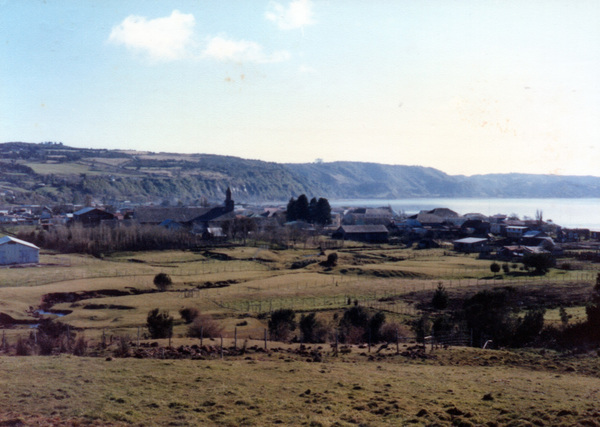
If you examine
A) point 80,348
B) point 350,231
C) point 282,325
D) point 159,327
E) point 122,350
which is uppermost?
point 350,231

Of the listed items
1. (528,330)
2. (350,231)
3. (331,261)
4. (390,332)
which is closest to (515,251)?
(331,261)

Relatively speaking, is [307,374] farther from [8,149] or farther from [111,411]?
[8,149]

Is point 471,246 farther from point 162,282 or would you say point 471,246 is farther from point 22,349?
point 22,349

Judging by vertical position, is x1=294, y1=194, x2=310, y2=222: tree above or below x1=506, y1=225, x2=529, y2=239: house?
above

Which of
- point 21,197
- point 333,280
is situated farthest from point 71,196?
point 333,280

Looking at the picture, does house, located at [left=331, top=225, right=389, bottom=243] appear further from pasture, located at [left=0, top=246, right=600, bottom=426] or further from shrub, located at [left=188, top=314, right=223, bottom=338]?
shrub, located at [left=188, top=314, right=223, bottom=338]

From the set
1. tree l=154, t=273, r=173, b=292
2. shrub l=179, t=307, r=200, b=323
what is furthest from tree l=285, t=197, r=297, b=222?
shrub l=179, t=307, r=200, b=323

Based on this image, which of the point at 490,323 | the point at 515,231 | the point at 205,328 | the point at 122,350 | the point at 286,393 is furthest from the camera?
the point at 515,231
